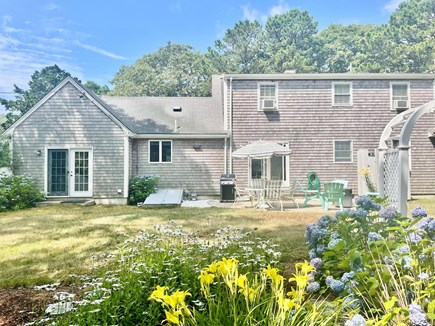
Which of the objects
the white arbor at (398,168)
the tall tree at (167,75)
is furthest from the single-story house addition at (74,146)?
the tall tree at (167,75)

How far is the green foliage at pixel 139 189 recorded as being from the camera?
11883 mm

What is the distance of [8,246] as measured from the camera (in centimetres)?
529

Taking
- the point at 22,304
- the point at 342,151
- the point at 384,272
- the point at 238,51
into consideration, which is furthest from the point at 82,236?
the point at 238,51

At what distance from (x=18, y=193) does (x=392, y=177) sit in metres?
11.1

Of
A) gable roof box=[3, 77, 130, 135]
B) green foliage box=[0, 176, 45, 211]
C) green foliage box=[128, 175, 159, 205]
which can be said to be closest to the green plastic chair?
green foliage box=[128, 175, 159, 205]

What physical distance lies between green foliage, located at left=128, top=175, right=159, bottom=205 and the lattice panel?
8.27m

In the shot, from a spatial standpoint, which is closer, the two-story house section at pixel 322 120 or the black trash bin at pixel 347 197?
the black trash bin at pixel 347 197

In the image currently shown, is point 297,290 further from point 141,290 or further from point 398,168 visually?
point 398,168

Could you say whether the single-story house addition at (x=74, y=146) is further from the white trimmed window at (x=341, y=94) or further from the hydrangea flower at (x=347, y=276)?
the hydrangea flower at (x=347, y=276)

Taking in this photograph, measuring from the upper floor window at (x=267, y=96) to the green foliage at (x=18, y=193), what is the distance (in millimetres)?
9085

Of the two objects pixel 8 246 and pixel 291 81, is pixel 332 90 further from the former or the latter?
pixel 8 246

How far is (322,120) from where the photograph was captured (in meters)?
13.3

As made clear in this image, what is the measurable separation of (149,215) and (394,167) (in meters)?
5.79

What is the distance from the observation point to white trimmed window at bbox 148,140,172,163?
43.2 ft
